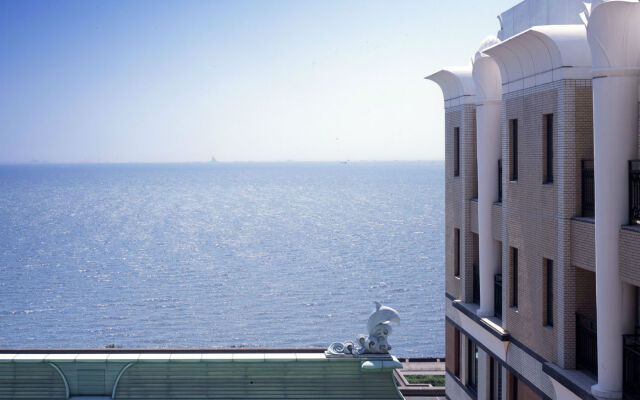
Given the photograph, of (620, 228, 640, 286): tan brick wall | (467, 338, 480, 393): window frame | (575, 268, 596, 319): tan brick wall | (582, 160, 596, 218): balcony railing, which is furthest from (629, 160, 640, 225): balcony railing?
(467, 338, 480, 393): window frame

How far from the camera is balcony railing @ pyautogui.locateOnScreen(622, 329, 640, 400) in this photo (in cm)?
1369

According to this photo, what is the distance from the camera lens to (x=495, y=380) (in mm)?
21109

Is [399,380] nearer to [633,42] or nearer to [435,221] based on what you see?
[633,42]

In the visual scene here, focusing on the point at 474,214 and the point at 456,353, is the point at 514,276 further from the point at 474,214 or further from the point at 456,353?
the point at 456,353

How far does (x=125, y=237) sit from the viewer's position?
141750 millimetres

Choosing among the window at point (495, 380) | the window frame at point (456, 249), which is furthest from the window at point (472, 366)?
the window frame at point (456, 249)

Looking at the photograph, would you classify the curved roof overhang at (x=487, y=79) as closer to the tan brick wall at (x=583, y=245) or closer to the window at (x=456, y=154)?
the window at (x=456, y=154)

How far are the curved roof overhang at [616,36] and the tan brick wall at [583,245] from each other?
9.87 ft

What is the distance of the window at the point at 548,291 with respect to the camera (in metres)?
17.1

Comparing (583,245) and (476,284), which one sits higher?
(583,245)

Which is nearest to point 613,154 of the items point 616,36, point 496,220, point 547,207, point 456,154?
point 616,36

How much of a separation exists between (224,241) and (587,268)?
11986 centimetres

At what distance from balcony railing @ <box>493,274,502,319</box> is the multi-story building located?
0.03m

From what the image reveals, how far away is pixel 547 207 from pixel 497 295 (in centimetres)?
543
